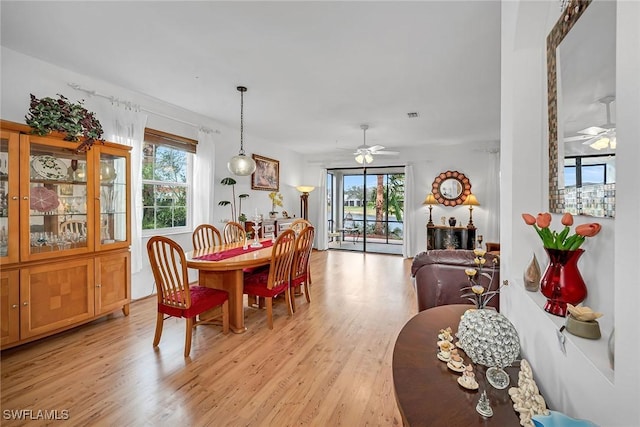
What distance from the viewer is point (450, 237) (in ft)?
20.9

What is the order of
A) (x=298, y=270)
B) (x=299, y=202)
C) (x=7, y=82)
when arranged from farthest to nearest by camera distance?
(x=299, y=202)
(x=298, y=270)
(x=7, y=82)

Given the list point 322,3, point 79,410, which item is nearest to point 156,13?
point 322,3

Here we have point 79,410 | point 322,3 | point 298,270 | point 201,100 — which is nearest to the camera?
point 79,410

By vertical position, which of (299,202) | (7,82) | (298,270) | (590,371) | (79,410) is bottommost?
(79,410)

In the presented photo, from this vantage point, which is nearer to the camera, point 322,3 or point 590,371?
point 590,371

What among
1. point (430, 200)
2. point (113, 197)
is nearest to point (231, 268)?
point (113, 197)

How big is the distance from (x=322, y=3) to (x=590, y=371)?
90.4 inches

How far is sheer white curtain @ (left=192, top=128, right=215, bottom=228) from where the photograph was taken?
4.59 meters

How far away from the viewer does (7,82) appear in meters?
2.69

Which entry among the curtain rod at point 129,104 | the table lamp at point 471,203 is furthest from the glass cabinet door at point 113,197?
the table lamp at point 471,203

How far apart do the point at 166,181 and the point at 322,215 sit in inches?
161

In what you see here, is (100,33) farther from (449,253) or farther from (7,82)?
(449,253)

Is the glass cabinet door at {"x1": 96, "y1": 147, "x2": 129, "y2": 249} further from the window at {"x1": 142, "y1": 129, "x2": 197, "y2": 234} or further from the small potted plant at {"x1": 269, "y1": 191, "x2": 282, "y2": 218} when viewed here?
the small potted plant at {"x1": 269, "y1": 191, "x2": 282, "y2": 218}

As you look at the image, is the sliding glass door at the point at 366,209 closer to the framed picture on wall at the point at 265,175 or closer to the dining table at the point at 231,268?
the framed picture on wall at the point at 265,175
